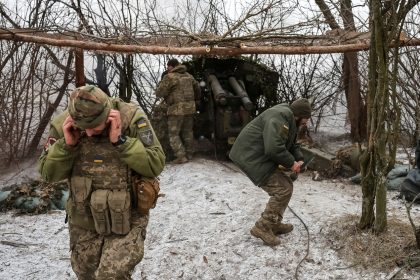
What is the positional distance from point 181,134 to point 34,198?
3105 millimetres

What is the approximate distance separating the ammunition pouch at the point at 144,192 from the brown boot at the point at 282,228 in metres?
2.21

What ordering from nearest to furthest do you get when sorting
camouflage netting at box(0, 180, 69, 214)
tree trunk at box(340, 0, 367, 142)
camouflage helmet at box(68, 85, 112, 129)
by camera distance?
camouflage helmet at box(68, 85, 112, 129), camouflage netting at box(0, 180, 69, 214), tree trunk at box(340, 0, 367, 142)

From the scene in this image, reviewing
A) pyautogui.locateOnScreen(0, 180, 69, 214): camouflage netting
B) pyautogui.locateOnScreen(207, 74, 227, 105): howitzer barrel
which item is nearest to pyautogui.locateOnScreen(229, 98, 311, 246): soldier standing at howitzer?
pyautogui.locateOnScreen(0, 180, 69, 214): camouflage netting

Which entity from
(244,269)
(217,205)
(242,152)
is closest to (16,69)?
(217,205)

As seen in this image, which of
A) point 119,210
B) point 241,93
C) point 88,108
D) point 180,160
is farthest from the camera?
point 180,160

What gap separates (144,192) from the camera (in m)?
3.38

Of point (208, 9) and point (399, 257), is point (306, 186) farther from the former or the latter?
point (208, 9)

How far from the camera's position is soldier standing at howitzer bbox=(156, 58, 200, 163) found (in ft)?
28.2

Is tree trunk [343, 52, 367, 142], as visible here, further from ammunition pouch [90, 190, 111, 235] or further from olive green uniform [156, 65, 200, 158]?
ammunition pouch [90, 190, 111, 235]

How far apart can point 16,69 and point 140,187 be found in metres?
5.57

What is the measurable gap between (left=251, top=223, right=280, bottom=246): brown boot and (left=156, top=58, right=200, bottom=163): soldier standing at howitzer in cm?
362

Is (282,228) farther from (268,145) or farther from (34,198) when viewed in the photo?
(34,198)

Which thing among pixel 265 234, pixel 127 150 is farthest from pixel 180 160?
pixel 127 150

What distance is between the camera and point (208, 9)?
37.6 ft
